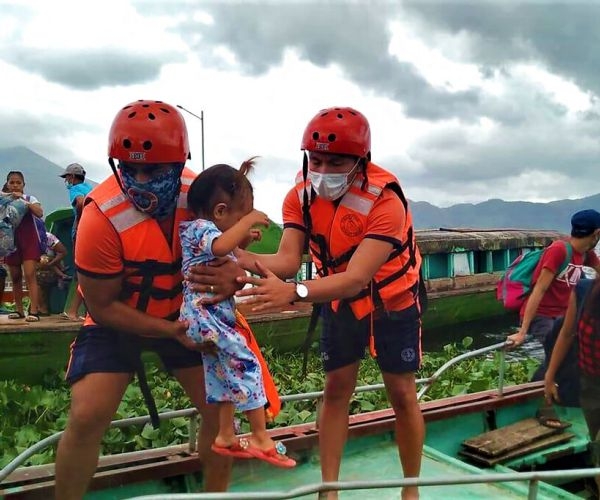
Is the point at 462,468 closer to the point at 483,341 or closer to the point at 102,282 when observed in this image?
the point at 102,282

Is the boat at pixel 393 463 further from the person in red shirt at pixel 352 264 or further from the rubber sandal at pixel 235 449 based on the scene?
the person in red shirt at pixel 352 264

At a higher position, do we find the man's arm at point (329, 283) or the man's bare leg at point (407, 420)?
the man's arm at point (329, 283)

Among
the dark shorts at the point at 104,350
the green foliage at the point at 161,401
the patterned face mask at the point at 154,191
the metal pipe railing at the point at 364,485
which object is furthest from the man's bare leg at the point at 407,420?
the green foliage at the point at 161,401

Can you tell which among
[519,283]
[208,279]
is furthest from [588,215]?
[208,279]

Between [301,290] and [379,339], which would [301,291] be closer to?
[301,290]

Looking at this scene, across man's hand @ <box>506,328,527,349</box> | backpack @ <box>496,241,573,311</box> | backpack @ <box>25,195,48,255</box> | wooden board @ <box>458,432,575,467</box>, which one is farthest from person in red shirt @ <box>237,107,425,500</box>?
backpack @ <box>25,195,48,255</box>

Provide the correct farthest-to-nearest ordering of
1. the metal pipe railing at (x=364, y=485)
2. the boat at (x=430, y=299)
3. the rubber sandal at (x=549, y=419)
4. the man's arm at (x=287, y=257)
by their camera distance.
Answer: the boat at (x=430, y=299)
the rubber sandal at (x=549, y=419)
the man's arm at (x=287, y=257)
the metal pipe railing at (x=364, y=485)

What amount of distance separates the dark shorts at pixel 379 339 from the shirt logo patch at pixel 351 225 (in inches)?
16.9

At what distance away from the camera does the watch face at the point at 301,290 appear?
2.63m

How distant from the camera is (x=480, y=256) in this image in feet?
55.8

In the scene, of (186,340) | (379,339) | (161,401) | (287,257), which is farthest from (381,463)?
(161,401)

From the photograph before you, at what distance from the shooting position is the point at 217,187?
2650 mm

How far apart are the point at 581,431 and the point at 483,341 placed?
11.4m

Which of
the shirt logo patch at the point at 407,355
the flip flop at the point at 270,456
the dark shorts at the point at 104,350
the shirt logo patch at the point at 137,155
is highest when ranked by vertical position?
the shirt logo patch at the point at 137,155
